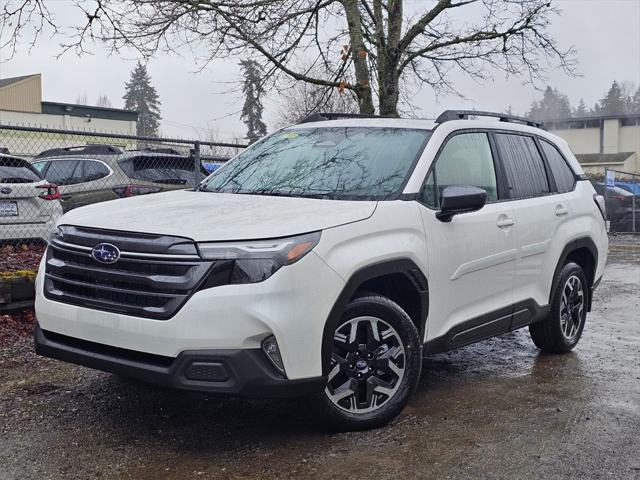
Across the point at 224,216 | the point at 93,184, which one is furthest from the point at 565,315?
the point at 93,184

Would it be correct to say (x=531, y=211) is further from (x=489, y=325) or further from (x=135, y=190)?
(x=135, y=190)

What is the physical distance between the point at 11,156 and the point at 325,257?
5500mm

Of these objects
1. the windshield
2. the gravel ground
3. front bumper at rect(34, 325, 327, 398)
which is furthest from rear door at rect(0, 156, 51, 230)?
front bumper at rect(34, 325, 327, 398)

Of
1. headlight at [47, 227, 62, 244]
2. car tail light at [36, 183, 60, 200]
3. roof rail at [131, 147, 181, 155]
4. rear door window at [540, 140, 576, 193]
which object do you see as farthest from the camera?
roof rail at [131, 147, 181, 155]

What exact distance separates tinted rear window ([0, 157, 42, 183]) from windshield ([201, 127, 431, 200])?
371 centimetres

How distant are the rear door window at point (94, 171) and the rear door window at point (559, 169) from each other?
7.16m

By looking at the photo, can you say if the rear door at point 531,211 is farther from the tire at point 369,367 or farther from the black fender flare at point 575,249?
the tire at point 369,367

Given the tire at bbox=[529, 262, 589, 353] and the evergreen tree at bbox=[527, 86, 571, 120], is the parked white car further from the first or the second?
the evergreen tree at bbox=[527, 86, 571, 120]

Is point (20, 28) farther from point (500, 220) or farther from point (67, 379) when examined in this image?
point (500, 220)

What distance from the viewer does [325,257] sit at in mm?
3564

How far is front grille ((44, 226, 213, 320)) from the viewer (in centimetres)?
337

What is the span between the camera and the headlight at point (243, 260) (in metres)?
3.37

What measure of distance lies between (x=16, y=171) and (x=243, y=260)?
5526 millimetres

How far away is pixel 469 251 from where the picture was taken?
4539 mm
